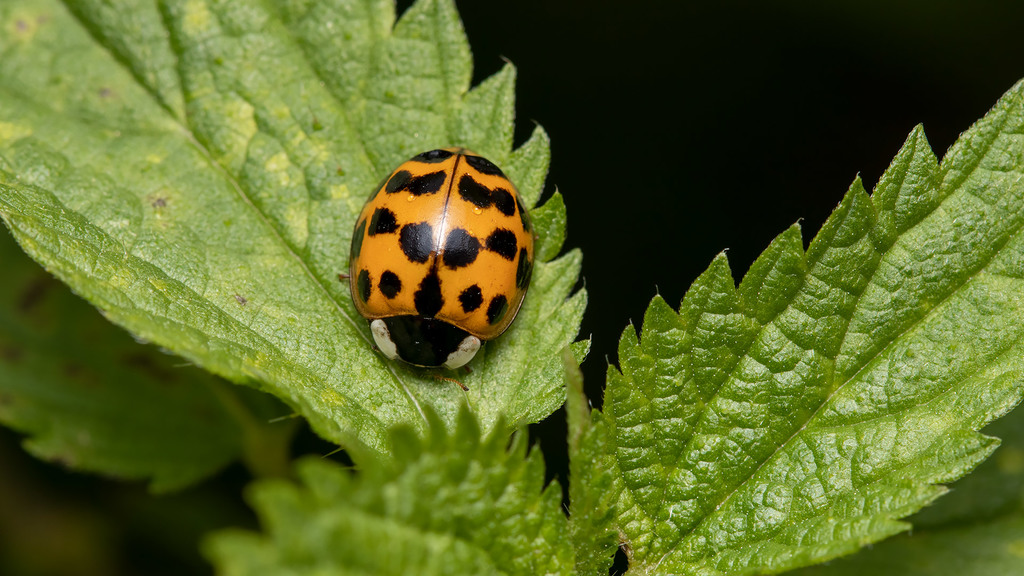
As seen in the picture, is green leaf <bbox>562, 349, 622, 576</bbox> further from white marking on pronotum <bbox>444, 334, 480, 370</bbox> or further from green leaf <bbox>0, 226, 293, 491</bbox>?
green leaf <bbox>0, 226, 293, 491</bbox>

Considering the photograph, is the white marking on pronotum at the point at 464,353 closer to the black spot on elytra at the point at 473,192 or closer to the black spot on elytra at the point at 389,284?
the black spot on elytra at the point at 389,284

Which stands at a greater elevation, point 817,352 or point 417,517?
point 817,352

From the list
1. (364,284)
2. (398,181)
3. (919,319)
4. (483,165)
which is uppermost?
(919,319)

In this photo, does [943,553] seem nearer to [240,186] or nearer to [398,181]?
[398,181]

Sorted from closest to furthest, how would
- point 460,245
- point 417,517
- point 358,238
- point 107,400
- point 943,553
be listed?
point 417,517 < point 460,245 < point 358,238 < point 943,553 < point 107,400

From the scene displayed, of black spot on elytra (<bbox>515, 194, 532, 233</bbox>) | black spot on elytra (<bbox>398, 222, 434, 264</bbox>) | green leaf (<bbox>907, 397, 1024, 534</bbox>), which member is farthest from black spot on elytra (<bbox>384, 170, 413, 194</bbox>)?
green leaf (<bbox>907, 397, 1024, 534</bbox>)

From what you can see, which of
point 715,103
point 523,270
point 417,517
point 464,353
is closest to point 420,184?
point 523,270

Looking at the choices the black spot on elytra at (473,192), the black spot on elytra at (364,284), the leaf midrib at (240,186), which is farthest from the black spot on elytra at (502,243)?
the leaf midrib at (240,186)
